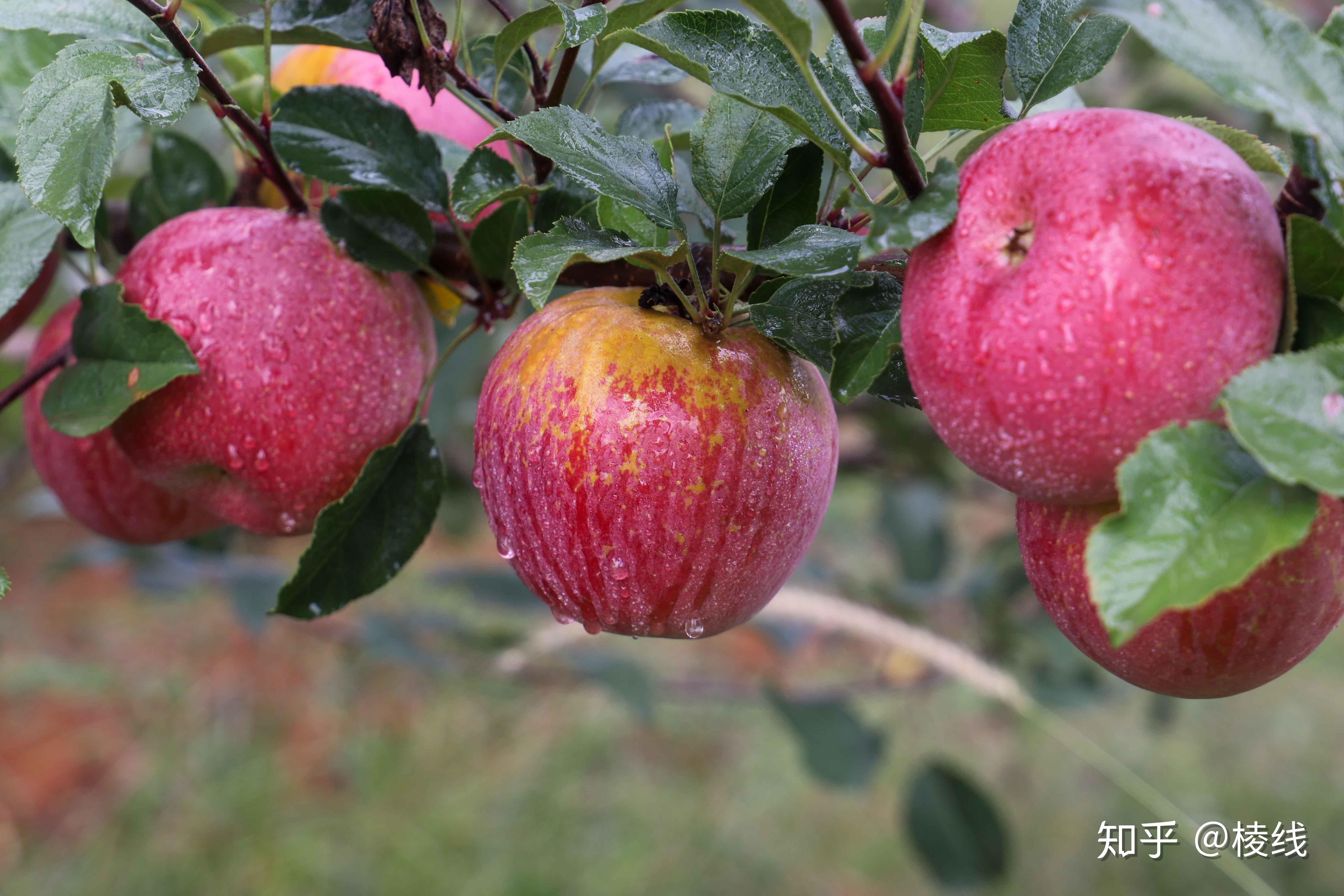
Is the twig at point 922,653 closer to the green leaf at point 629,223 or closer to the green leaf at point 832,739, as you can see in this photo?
the green leaf at point 832,739

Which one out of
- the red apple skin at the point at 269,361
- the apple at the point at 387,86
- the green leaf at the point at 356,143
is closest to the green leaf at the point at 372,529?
the red apple skin at the point at 269,361

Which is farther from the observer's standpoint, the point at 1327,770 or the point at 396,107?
the point at 1327,770

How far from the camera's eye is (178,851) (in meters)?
1.88

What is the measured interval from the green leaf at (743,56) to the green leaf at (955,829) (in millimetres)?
1239

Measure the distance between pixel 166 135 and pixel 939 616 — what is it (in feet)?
4.17

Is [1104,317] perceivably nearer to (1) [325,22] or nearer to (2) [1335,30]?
(2) [1335,30]

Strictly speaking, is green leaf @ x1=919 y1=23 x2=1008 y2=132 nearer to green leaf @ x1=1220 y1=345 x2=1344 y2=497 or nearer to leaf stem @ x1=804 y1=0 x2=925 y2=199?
leaf stem @ x1=804 y1=0 x2=925 y2=199

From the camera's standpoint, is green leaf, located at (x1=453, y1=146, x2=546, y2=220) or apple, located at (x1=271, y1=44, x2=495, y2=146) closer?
green leaf, located at (x1=453, y1=146, x2=546, y2=220)

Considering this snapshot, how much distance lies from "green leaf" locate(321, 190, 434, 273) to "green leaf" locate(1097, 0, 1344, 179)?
1.21 ft

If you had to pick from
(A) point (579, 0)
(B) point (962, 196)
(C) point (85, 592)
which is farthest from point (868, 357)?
(C) point (85, 592)

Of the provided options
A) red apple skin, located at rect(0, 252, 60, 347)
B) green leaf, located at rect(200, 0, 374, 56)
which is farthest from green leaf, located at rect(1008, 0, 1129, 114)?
red apple skin, located at rect(0, 252, 60, 347)

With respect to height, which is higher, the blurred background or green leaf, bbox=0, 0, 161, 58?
green leaf, bbox=0, 0, 161, 58

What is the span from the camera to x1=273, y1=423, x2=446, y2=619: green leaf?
54 centimetres

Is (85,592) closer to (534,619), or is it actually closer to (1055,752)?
(534,619)
